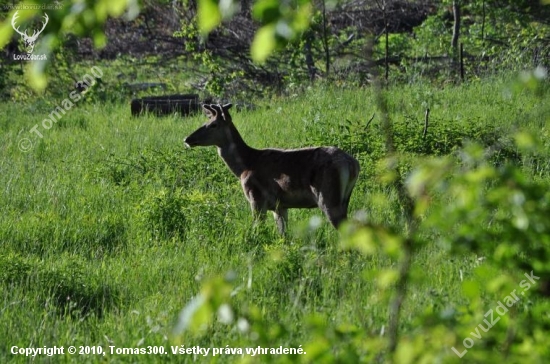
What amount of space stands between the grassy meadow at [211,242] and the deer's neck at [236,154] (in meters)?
0.35

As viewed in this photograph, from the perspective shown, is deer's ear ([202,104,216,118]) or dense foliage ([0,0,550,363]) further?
deer's ear ([202,104,216,118])

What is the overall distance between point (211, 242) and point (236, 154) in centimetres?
182

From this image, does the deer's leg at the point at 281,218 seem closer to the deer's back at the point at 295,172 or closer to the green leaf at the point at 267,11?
the deer's back at the point at 295,172

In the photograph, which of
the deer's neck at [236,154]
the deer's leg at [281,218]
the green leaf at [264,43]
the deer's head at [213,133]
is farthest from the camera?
the deer's head at [213,133]

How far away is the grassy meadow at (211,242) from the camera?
498cm

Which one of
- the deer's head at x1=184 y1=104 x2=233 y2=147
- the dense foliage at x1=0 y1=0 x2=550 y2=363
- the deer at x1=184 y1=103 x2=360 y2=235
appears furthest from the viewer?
the deer's head at x1=184 y1=104 x2=233 y2=147

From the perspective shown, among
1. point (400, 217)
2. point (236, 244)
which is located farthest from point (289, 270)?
point (400, 217)

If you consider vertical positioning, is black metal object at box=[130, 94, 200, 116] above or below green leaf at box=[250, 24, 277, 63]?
below

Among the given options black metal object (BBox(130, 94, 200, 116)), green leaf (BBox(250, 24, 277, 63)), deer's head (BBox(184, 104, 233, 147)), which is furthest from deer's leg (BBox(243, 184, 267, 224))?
green leaf (BBox(250, 24, 277, 63))

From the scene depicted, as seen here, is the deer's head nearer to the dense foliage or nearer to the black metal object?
the dense foliage

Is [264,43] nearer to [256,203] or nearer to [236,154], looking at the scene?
[256,203]

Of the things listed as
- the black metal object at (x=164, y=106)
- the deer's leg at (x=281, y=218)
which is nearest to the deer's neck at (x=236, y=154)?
the deer's leg at (x=281, y=218)

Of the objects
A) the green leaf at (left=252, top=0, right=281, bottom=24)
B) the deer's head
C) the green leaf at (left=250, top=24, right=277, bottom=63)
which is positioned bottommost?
the deer's head

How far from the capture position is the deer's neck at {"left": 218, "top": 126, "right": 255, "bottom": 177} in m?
9.61
